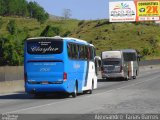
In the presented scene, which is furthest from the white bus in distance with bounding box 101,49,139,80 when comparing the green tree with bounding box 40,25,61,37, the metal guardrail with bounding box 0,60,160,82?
the green tree with bounding box 40,25,61,37

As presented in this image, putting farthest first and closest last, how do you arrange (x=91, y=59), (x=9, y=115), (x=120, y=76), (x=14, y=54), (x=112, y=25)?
(x=112, y=25) < (x=14, y=54) < (x=120, y=76) < (x=91, y=59) < (x=9, y=115)

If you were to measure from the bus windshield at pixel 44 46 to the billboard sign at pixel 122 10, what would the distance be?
7831 centimetres

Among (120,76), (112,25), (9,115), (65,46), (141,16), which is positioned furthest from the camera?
(112,25)

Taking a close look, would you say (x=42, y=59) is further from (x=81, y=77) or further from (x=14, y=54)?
(x=14, y=54)

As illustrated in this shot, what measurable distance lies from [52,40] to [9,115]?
9.83 metres

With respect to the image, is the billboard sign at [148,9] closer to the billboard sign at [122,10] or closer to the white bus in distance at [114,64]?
the billboard sign at [122,10]

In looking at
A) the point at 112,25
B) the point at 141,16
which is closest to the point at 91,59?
the point at 141,16

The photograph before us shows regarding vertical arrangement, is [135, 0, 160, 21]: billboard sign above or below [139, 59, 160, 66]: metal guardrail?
above

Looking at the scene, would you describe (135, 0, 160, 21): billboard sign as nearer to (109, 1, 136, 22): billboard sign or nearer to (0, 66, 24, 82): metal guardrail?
(109, 1, 136, 22): billboard sign

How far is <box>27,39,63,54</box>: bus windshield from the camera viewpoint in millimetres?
27297

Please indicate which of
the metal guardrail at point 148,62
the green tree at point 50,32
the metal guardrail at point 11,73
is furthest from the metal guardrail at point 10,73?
the green tree at point 50,32

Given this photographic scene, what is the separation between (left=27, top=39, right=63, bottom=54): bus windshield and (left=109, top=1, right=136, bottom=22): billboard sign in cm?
7831

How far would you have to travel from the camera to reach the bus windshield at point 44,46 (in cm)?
2730

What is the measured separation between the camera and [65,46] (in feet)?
89.4
